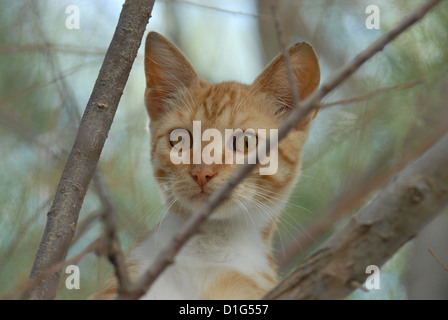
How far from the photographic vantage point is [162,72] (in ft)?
9.51

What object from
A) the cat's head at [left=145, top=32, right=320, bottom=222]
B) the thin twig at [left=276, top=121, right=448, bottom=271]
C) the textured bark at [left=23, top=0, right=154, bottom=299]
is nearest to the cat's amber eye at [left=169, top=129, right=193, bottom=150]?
the cat's head at [left=145, top=32, right=320, bottom=222]

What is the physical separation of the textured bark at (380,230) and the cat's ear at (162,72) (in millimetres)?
1738

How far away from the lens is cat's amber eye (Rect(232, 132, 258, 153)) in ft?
8.01

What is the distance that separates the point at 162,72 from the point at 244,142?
721 millimetres

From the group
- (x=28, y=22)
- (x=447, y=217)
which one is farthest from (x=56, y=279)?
(x=447, y=217)

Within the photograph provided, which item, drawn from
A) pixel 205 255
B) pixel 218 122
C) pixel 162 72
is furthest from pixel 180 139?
pixel 205 255

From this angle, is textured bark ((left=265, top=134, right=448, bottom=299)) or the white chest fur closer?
textured bark ((left=265, top=134, right=448, bottom=299))

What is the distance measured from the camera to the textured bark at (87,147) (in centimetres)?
179

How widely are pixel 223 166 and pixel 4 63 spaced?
1.79m

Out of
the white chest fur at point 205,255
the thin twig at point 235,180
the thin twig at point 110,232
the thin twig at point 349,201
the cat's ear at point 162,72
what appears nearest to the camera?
the thin twig at point 110,232

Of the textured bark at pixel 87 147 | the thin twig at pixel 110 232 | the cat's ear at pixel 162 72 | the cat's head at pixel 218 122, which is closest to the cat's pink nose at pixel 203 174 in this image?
the cat's head at pixel 218 122

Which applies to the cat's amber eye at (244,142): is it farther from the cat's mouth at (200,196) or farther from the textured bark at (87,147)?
the textured bark at (87,147)

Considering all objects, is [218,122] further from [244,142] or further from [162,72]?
[162,72]

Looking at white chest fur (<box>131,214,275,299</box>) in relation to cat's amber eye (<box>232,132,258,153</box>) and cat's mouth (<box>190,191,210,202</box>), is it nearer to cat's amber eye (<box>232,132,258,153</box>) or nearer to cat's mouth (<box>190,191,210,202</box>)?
cat's mouth (<box>190,191,210,202</box>)
